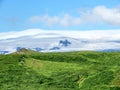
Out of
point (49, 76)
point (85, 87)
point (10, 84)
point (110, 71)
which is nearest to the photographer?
point (85, 87)

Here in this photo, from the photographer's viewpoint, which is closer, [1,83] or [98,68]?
[1,83]

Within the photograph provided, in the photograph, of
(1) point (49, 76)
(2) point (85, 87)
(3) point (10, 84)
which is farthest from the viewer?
(1) point (49, 76)

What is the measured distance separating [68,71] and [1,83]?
35655 mm

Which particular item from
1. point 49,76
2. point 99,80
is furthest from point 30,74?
point 99,80

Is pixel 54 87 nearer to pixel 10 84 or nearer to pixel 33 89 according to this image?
pixel 33 89

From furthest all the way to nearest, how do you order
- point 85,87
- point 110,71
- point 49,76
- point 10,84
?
1. point 49,76
2. point 10,84
3. point 110,71
4. point 85,87

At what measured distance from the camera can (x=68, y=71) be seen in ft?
647

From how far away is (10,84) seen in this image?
589 feet

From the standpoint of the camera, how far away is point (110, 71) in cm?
16750

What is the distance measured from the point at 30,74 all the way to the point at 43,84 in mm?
21439

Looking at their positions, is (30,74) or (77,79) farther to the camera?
(30,74)

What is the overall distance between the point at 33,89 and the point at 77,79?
26443 mm

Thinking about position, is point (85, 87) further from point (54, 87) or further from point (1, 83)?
point (1, 83)

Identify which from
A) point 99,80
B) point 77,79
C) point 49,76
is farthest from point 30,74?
point 99,80
